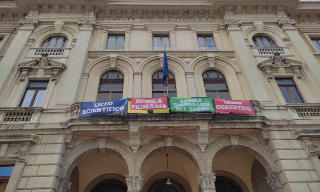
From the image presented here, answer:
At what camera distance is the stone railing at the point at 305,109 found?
34.2ft

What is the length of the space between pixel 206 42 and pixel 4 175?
13.0m

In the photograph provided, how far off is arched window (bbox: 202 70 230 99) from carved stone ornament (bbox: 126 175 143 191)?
584cm

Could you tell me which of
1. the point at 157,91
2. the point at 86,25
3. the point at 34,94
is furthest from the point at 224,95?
the point at 34,94

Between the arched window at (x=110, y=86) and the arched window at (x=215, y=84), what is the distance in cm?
483

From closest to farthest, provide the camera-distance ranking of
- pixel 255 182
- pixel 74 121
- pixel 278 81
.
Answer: pixel 74 121, pixel 255 182, pixel 278 81

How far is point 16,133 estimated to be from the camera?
9.34 meters

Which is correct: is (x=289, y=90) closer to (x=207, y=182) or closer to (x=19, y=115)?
(x=207, y=182)

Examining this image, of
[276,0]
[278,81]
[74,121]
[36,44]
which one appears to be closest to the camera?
[74,121]

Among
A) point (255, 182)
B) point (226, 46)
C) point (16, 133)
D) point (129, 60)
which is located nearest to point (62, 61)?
point (129, 60)

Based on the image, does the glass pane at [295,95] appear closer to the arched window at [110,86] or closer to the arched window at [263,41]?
the arched window at [263,41]

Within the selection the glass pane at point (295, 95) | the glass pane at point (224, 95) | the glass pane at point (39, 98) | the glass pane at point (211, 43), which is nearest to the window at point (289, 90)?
the glass pane at point (295, 95)

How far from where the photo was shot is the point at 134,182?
862 centimetres

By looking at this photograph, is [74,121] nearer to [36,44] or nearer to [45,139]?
[45,139]

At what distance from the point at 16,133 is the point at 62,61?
486 cm
